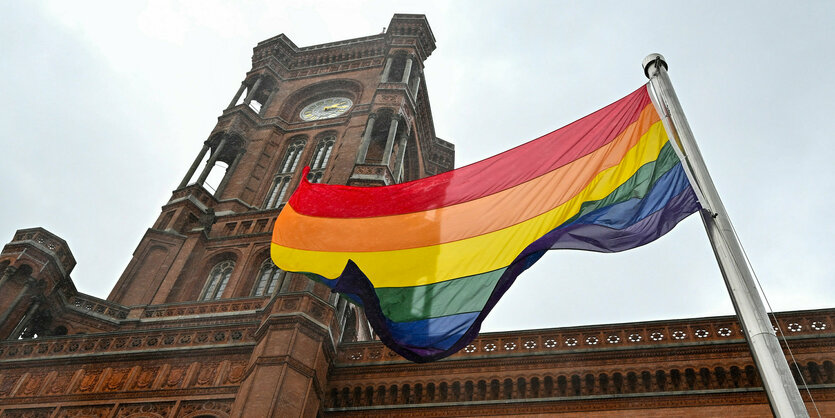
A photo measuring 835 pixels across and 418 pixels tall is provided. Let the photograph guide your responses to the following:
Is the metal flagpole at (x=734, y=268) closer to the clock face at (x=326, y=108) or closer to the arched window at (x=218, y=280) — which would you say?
the arched window at (x=218, y=280)

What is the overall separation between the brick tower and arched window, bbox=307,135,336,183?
0.28 feet

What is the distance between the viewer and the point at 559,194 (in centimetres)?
982

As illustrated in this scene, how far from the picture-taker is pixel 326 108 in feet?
130

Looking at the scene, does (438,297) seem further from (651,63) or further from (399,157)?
(399,157)

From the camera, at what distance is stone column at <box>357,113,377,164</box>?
98.8 feet

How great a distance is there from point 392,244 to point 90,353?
1447 cm

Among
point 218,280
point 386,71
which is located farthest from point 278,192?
point 386,71

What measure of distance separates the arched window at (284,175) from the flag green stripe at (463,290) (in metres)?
22.8

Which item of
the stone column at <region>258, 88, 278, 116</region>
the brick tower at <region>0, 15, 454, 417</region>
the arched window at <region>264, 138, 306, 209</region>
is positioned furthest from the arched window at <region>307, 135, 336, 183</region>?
the stone column at <region>258, 88, 278, 116</region>

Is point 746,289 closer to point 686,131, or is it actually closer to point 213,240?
point 686,131

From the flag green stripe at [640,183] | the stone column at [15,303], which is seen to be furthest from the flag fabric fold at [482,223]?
the stone column at [15,303]

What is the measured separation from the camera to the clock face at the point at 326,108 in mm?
38812

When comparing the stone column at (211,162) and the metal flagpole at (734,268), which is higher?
the stone column at (211,162)

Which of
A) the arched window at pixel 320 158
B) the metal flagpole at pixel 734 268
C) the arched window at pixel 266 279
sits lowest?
the metal flagpole at pixel 734 268
